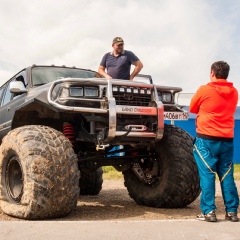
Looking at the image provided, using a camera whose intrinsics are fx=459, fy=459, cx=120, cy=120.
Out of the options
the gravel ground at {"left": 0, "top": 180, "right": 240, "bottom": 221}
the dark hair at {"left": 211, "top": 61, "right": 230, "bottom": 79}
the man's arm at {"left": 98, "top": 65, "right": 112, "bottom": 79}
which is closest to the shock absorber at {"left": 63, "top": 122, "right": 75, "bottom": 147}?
the gravel ground at {"left": 0, "top": 180, "right": 240, "bottom": 221}

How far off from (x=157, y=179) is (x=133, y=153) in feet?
1.64

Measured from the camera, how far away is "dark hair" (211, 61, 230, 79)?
4.84 meters

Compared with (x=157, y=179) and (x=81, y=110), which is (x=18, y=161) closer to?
(x=81, y=110)

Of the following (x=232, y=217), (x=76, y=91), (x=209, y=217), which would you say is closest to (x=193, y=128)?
(x=76, y=91)

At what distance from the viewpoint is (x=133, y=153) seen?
6441 millimetres

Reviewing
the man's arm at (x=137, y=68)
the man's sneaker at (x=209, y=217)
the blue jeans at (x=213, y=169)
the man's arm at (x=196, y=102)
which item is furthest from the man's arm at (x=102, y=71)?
the man's sneaker at (x=209, y=217)

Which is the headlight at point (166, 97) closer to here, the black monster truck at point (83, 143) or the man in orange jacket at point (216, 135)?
the black monster truck at point (83, 143)

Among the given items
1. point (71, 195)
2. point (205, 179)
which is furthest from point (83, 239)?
point (205, 179)

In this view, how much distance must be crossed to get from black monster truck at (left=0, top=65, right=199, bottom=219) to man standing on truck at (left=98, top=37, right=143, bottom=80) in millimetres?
749

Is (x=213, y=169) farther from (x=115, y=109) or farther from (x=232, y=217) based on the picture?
(x=115, y=109)

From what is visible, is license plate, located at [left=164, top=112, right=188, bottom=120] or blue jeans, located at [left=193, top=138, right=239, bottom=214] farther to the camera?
license plate, located at [left=164, top=112, right=188, bottom=120]

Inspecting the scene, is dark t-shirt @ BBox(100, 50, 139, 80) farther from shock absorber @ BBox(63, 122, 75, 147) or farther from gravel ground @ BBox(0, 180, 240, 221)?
gravel ground @ BBox(0, 180, 240, 221)

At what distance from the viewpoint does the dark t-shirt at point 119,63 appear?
6703 mm

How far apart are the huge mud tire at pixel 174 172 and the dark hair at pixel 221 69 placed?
1354 millimetres
